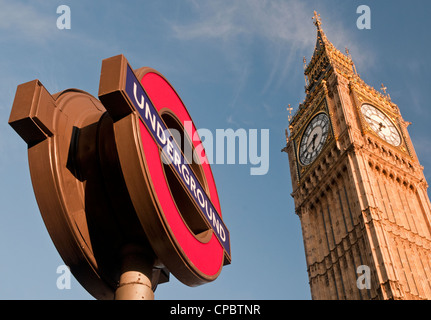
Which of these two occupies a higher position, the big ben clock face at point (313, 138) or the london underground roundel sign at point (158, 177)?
the big ben clock face at point (313, 138)

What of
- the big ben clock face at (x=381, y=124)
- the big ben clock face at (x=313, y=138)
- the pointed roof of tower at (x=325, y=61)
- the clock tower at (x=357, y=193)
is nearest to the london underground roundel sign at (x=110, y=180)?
the clock tower at (x=357, y=193)

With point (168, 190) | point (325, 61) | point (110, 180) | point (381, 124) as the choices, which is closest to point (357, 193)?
point (381, 124)

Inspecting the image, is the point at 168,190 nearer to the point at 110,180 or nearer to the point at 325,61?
the point at 110,180

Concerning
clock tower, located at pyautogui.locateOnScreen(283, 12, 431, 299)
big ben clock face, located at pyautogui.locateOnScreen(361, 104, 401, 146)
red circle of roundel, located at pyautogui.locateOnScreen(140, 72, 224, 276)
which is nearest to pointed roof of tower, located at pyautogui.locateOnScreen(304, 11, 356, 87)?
clock tower, located at pyautogui.locateOnScreen(283, 12, 431, 299)

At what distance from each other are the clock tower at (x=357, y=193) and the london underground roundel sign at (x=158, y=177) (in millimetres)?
27004

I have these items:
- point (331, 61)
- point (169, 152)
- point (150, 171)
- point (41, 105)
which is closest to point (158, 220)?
point (150, 171)

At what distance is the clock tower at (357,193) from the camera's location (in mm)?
34844

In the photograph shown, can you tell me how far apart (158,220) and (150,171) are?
56 centimetres

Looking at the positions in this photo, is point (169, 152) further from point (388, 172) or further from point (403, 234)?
point (388, 172)

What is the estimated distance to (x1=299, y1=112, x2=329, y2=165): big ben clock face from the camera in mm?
44594

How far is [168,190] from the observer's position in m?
6.12

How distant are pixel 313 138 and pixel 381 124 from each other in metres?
6.04

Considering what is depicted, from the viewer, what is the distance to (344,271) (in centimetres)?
3712

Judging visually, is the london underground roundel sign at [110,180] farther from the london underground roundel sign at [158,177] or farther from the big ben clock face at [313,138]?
the big ben clock face at [313,138]
